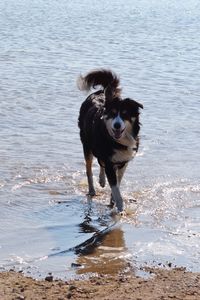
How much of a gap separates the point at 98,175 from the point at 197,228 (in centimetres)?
257

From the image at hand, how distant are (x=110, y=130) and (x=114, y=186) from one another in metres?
0.67

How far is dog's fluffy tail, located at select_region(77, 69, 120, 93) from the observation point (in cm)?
845

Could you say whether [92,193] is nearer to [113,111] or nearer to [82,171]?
[82,171]

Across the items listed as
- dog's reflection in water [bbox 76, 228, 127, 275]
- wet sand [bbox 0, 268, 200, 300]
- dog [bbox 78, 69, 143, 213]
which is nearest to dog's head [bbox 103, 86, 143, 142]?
dog [bbox 78, 69, 143, 213]

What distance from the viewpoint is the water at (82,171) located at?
6.38m

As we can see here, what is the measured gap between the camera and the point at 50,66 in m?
18.5

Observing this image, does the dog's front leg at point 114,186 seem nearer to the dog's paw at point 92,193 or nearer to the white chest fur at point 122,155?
the white chest fur at point 122,155

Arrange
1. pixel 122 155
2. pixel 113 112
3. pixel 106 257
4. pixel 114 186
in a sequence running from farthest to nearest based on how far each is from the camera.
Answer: pixel 122 155
pixel 114 186
pixel 113 112
pixel 106 257

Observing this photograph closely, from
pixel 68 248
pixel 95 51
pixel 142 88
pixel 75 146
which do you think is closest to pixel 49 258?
pixel 68 248

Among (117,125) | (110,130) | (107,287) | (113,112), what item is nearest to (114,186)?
(110,130)

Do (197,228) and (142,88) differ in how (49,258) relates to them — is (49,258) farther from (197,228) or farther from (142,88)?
(142,88)

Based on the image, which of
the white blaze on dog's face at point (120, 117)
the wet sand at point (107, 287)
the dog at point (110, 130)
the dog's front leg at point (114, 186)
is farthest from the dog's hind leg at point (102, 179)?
the wet sand at point (107, 287)

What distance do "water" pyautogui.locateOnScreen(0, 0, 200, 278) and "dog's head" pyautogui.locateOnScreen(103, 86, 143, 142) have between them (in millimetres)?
953

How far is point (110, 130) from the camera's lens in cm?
766
